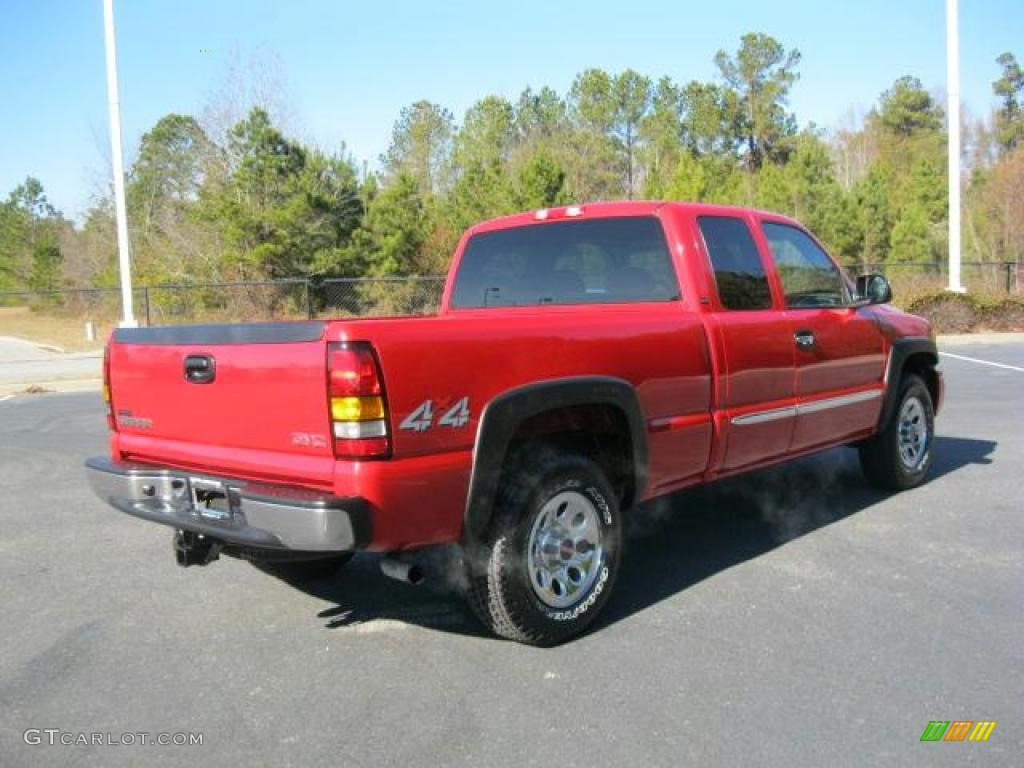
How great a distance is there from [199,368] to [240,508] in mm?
666

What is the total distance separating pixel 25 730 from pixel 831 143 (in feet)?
224

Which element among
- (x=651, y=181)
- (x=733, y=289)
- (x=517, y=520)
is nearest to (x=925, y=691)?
(x=517, y=520)

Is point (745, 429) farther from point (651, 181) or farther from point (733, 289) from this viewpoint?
point (651, 181)

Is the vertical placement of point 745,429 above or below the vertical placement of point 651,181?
below

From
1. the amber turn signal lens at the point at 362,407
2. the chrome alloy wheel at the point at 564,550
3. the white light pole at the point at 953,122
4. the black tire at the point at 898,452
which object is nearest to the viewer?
the amber turn signal lens at the point at 362,407

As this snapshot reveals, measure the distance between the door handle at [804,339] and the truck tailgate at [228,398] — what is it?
118 inches

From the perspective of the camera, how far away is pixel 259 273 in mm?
26859

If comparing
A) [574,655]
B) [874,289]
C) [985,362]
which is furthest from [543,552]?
[985,362]

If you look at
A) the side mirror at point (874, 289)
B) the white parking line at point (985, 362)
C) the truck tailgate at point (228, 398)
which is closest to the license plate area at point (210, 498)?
the truck tailgate at point (228, 398)

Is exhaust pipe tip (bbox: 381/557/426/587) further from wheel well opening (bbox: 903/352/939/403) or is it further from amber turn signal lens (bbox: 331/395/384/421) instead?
wheel well opening (bbox: 903/352/939/403)

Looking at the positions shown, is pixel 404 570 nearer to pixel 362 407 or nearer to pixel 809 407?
pixel 362 407

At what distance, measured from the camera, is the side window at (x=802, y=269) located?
528 centimetres

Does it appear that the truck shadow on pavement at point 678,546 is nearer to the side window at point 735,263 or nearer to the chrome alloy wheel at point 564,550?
the chrome alloy wheel at point 564,550

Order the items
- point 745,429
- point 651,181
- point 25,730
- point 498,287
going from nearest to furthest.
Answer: point 25,730 → point 745,429 → point 498,287 → point 651,181
